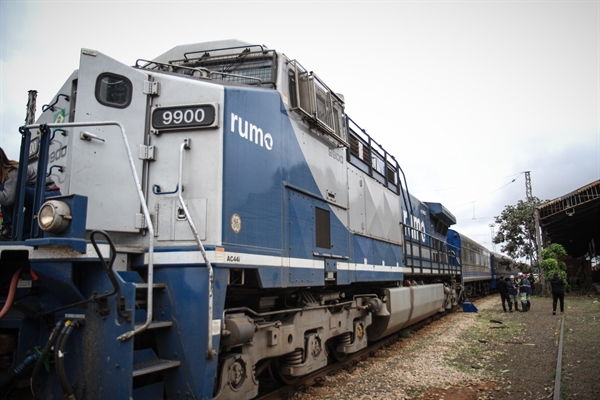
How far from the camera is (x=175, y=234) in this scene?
4281mm

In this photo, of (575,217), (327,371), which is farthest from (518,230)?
(327,371)

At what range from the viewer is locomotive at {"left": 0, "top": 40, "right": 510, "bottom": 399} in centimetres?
361

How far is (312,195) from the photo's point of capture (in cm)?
613

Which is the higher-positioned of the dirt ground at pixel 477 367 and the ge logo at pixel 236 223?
the ge logo at pixel 236 223

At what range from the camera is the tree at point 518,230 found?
41.9 meters

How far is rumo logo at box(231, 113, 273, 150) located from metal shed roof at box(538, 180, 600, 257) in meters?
21.8

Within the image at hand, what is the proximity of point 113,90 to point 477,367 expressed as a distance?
681 cm

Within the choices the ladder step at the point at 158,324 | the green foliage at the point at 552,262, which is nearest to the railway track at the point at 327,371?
the ladder step at the point at 158,324

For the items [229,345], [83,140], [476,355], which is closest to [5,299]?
[83,140]

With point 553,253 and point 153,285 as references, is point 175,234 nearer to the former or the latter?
point 153,285

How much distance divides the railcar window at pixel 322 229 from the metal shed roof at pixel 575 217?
2026 cm

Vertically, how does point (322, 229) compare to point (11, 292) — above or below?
above

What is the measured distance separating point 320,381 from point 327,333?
0.73 metres

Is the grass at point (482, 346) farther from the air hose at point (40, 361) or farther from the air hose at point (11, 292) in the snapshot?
the air hose at point (11, 292)
